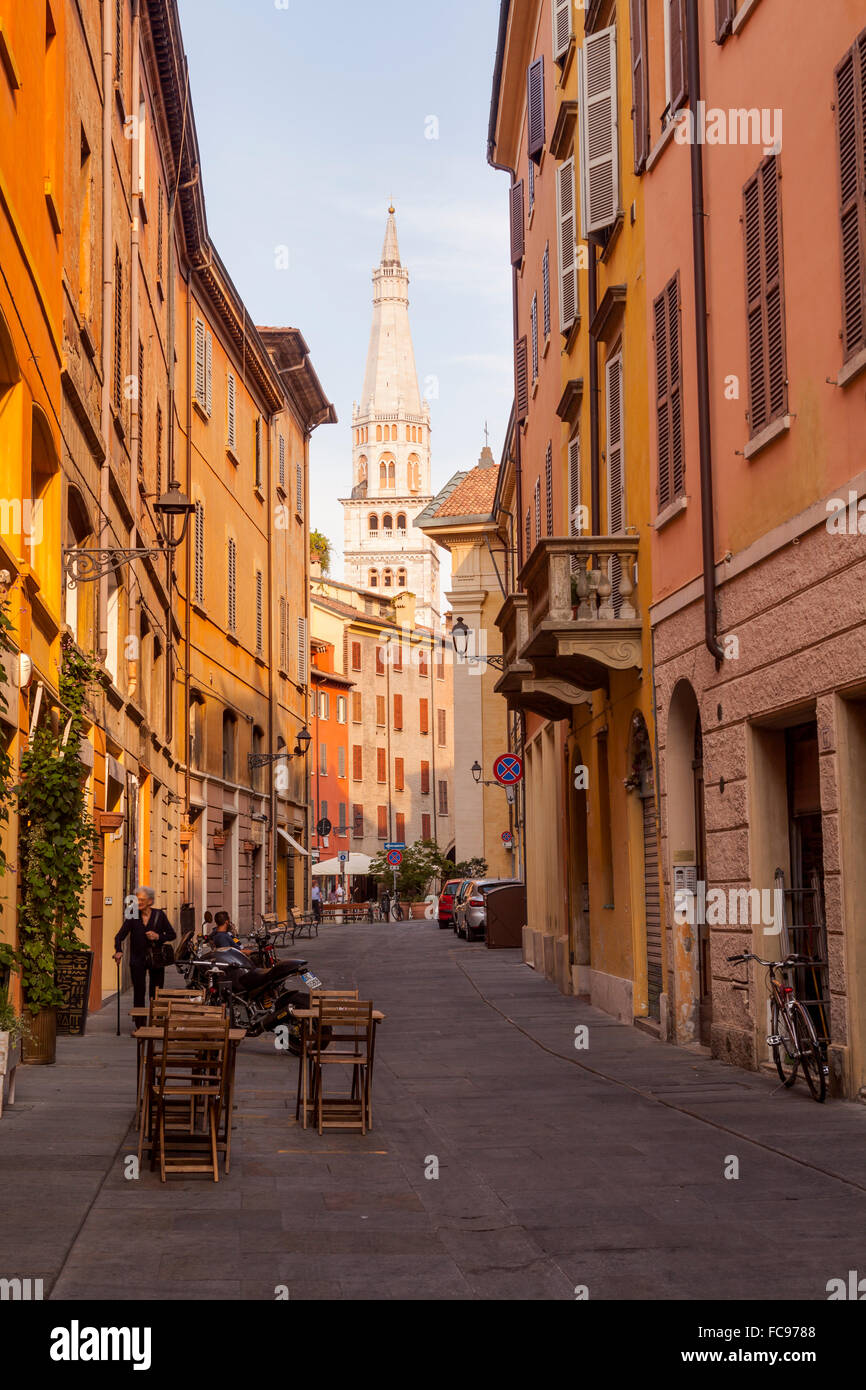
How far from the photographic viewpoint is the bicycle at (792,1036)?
1198cm

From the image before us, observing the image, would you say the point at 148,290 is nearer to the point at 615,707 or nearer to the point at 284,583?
the point at 615,707

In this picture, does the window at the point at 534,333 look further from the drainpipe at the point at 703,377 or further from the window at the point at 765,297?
the window at the point at 765,297

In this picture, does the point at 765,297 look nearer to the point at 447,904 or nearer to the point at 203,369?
the point at 203,369

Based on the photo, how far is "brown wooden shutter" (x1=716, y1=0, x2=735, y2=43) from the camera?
14.3 metres

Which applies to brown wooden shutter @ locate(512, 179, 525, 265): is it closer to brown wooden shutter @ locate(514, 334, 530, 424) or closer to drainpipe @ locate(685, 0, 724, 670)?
brown wooden shutter @ locate(514, 334, 530, 424)

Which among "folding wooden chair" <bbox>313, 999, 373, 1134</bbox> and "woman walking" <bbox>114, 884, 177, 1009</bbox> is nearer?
"folding wooden chair" <bbox>313, 999, 373, 1134</bbox>

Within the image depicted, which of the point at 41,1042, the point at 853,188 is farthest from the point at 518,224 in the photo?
the point at 41,1042

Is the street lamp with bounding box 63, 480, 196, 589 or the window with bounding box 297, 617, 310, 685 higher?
the window with bounding box 297, 617, 310, 685

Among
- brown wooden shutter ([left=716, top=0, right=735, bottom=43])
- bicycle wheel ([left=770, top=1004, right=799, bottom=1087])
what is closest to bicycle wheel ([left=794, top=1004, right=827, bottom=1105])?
bicycle wheel ([left=770, top=1004, right=799, bottom=1087])

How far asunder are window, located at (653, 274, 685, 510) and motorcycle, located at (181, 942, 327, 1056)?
20.7ft

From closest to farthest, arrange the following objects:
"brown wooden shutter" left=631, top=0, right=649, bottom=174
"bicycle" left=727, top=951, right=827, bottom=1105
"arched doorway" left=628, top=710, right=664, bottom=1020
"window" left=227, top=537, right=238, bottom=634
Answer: "bicycle" left=727, top=951, right=827, bottom=1105 → "arched doorway" left=628, top=710, right=664, bottom=1020 → "brown wooden shutter" left=631, top=0, right=649, bottom=174 → "window" left=227, top=537, right=238, bottom=634

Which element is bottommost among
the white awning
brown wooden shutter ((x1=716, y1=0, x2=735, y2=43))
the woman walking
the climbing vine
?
the woman walking

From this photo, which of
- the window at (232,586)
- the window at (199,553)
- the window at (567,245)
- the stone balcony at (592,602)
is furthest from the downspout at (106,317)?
the window at (232,586)
